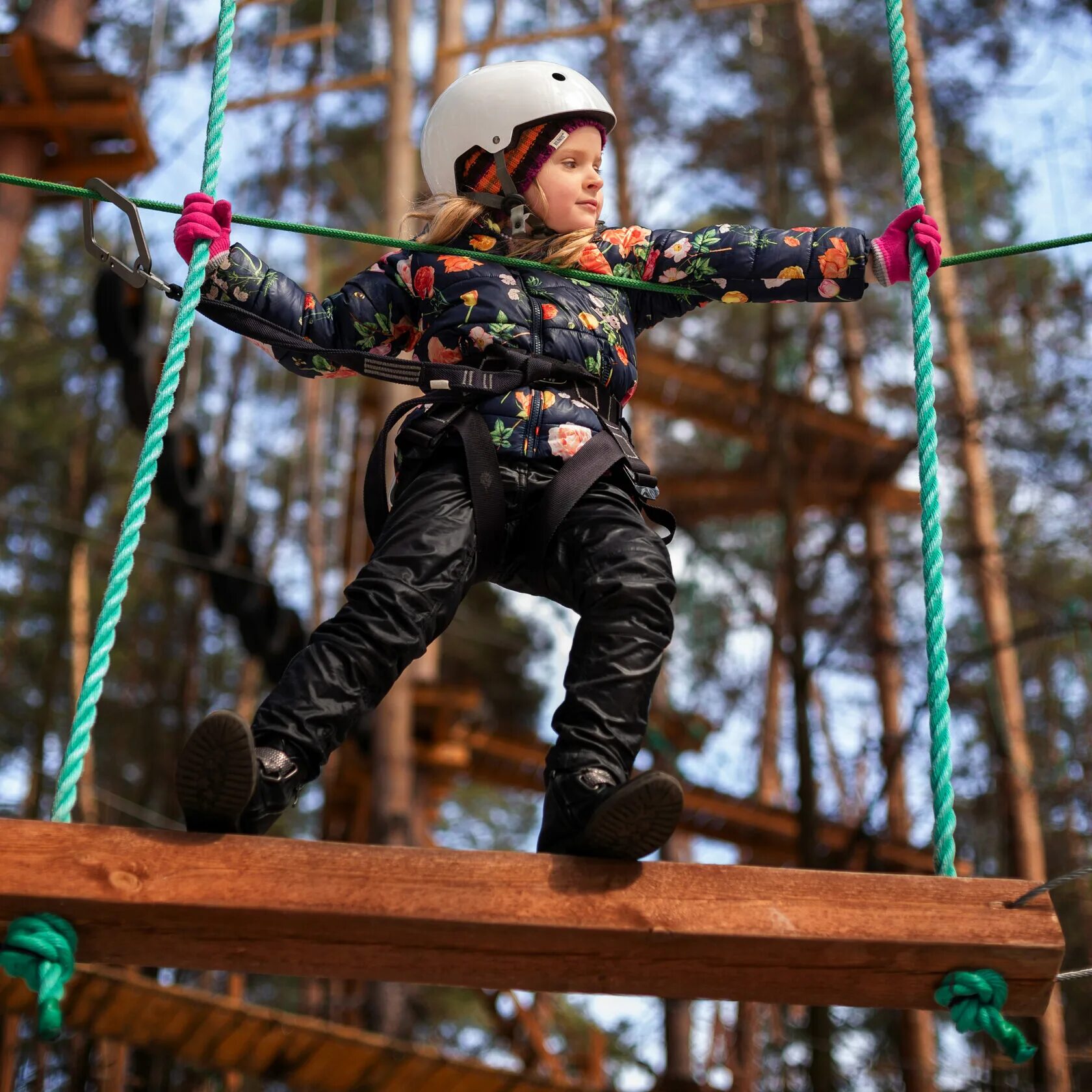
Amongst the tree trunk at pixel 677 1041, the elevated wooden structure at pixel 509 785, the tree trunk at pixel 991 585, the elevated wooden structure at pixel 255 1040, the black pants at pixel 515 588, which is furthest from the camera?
the elevated wooden structure at pixel 509 785

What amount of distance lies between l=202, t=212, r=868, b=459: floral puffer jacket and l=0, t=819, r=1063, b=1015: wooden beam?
0.89m

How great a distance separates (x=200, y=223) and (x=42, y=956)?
1278mm

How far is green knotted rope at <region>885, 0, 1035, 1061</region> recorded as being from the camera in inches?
77.7

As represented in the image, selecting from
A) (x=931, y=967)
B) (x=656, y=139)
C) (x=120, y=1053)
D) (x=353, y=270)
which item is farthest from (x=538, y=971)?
(x=656, y=139)

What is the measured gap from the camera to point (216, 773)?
1957 millimetres

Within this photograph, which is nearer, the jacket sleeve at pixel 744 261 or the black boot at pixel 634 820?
the black boot at pixel 634 820

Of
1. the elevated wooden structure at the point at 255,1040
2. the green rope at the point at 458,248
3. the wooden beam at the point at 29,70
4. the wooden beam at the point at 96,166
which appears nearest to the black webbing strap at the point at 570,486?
the green rope at the point at 458,248

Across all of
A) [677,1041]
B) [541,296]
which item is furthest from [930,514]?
[677,1041]

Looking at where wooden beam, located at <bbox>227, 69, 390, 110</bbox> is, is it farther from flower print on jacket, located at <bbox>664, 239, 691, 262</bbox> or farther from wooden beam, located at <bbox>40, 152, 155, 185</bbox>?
flower print on jacket, located at <bbox>664, 239, 691, 262</bbox>

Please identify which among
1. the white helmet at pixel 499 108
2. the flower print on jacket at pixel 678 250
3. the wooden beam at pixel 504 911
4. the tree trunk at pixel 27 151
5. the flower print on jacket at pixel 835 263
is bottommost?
the wooden beam at pixel 504 911

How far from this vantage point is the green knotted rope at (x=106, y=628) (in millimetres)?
1851

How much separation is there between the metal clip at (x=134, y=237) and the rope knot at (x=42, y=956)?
113cm

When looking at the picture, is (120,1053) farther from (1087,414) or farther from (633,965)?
(1087,414)

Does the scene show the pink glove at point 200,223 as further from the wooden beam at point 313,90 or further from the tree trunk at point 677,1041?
the wooden beam at point 313,90
